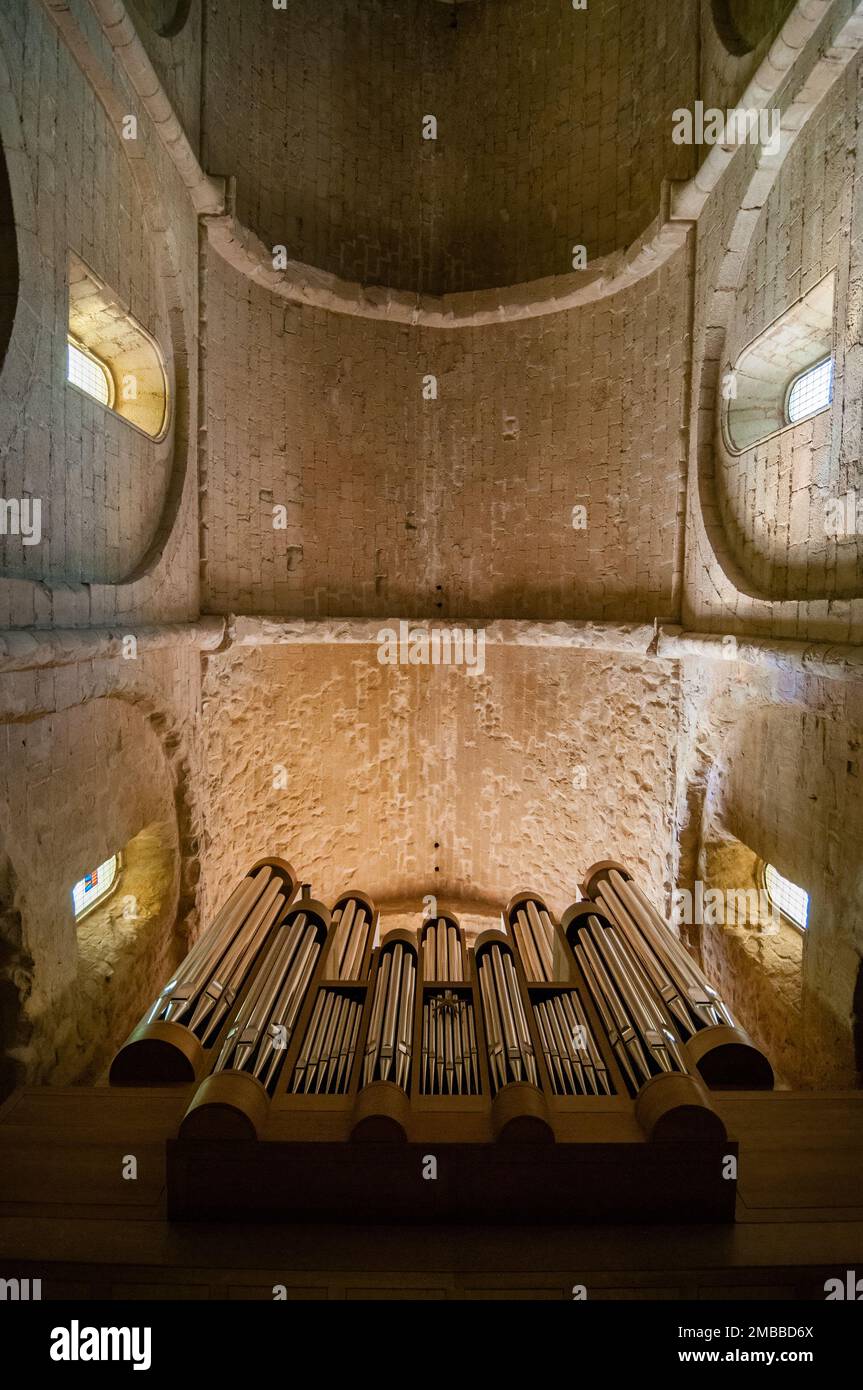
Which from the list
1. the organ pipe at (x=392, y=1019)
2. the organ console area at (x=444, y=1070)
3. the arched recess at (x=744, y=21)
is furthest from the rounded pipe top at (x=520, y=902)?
the arched recess at (x=744, y=21)

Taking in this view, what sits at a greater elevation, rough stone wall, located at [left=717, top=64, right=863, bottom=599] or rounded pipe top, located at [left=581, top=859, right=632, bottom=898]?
rough stone wall, located at [left=717, top=64, right=863, bottom=599]

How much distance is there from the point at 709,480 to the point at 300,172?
618 cm

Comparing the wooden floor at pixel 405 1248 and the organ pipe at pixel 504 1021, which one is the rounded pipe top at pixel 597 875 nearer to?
the organ pipe at pixel 504 1021

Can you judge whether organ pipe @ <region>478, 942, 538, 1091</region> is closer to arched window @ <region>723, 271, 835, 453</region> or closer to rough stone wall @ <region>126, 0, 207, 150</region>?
arched window @ <region>723, 271, 835, 453</region>

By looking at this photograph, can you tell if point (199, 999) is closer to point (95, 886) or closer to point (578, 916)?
point (95, 886)

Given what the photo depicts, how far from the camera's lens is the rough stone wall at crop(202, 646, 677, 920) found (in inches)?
329

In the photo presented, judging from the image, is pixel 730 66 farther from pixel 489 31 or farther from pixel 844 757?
pixel 844 757

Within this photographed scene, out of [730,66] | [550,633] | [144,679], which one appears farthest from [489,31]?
[144,679]

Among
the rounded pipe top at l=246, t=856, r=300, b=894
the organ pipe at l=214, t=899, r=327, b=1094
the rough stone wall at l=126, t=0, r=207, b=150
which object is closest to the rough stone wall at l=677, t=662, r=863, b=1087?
the organ pipe at l=214, t=899, r=327, b=1094

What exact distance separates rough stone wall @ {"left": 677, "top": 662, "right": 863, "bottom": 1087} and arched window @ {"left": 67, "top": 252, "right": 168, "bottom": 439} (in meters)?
6.02

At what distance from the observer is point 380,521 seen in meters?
9.59

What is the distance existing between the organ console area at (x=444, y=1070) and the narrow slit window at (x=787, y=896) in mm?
1763

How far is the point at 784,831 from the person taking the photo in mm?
5883

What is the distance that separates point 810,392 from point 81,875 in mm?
7229
